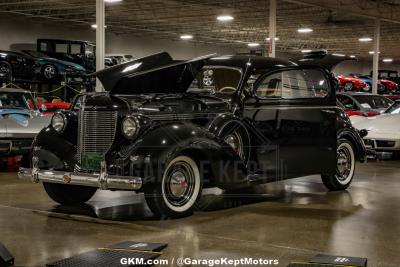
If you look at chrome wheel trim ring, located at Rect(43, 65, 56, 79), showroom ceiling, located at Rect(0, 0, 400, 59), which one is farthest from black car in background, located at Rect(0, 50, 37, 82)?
showroom ceiling, located at Rect(0, 0, 400, 59)

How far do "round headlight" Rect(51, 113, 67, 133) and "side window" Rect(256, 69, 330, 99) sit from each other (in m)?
2.37

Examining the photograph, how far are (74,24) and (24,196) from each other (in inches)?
884

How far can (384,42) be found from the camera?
3488 centimetres

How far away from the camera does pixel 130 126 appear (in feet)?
19.7

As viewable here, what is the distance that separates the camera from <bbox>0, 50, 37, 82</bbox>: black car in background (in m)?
17.1

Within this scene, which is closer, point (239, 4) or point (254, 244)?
point (254, 244)

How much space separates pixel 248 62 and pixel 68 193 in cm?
275

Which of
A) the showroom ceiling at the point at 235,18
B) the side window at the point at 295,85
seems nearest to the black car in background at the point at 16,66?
the showroom ceiling at the point at 235,18

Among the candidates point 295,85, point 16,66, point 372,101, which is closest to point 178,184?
point 295,85

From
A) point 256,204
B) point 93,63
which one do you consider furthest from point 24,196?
point 93,63

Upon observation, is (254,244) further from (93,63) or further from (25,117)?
(93,63)

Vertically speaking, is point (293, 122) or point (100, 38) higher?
point (100, 38)

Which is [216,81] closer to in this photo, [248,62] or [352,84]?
[248,62]


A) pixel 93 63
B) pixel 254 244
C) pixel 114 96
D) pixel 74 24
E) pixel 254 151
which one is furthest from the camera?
pixel 74 24
